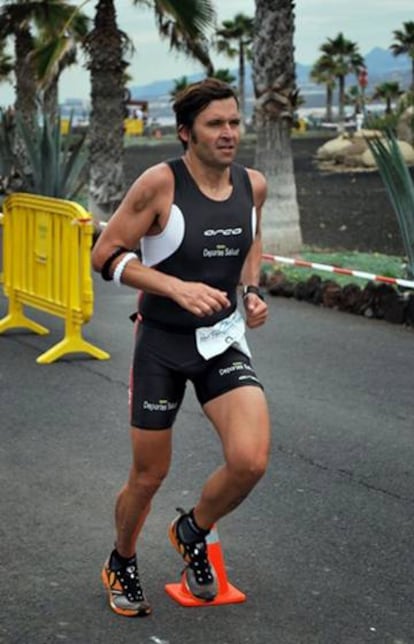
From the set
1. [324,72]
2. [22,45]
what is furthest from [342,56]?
[22,45]

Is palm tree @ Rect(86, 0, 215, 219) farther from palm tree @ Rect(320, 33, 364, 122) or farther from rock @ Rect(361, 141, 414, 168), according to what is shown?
palm tree @ Rect(320, 33, 364, 122)

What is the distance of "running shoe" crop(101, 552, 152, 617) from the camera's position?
5.33 metres

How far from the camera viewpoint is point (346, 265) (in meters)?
16.3

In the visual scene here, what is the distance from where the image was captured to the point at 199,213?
16.8 ft

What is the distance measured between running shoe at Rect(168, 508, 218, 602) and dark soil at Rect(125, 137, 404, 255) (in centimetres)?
1347

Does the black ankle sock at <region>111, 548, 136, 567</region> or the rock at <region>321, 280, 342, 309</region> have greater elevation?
the black ankle sock at <region>111, 548, 136, 567</region>

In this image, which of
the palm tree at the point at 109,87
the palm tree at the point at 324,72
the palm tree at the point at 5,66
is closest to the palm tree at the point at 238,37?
the palm tree at the point at 324,72

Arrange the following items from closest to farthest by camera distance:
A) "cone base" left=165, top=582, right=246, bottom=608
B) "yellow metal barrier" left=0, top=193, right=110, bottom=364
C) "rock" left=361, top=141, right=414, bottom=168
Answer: "cone base" left=165, top=582, right=246, bottom=608, "yellow metal barrier" left=0, top=193, right=110, bottom=364, "rock" left=361, top=141, right=414, bottom=168

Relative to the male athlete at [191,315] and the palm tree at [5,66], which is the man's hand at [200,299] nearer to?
the male athlete at [191,315]

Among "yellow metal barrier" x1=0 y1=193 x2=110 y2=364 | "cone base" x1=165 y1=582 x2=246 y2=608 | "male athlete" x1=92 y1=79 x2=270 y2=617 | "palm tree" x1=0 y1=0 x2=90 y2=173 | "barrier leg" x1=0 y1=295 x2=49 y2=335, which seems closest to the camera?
"male athlete" x1=92 y1=79 x2=270 y2=617

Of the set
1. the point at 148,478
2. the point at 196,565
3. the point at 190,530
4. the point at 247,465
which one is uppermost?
the point at 247,465

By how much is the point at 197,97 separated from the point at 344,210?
20708 mm

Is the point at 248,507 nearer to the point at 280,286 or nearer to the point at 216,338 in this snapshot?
the point at 216,338

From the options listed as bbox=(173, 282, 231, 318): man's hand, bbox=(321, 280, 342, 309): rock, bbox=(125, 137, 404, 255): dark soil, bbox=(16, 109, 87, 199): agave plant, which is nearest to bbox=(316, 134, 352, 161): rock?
bbox=(125, 137, 404, 255): dark soil
